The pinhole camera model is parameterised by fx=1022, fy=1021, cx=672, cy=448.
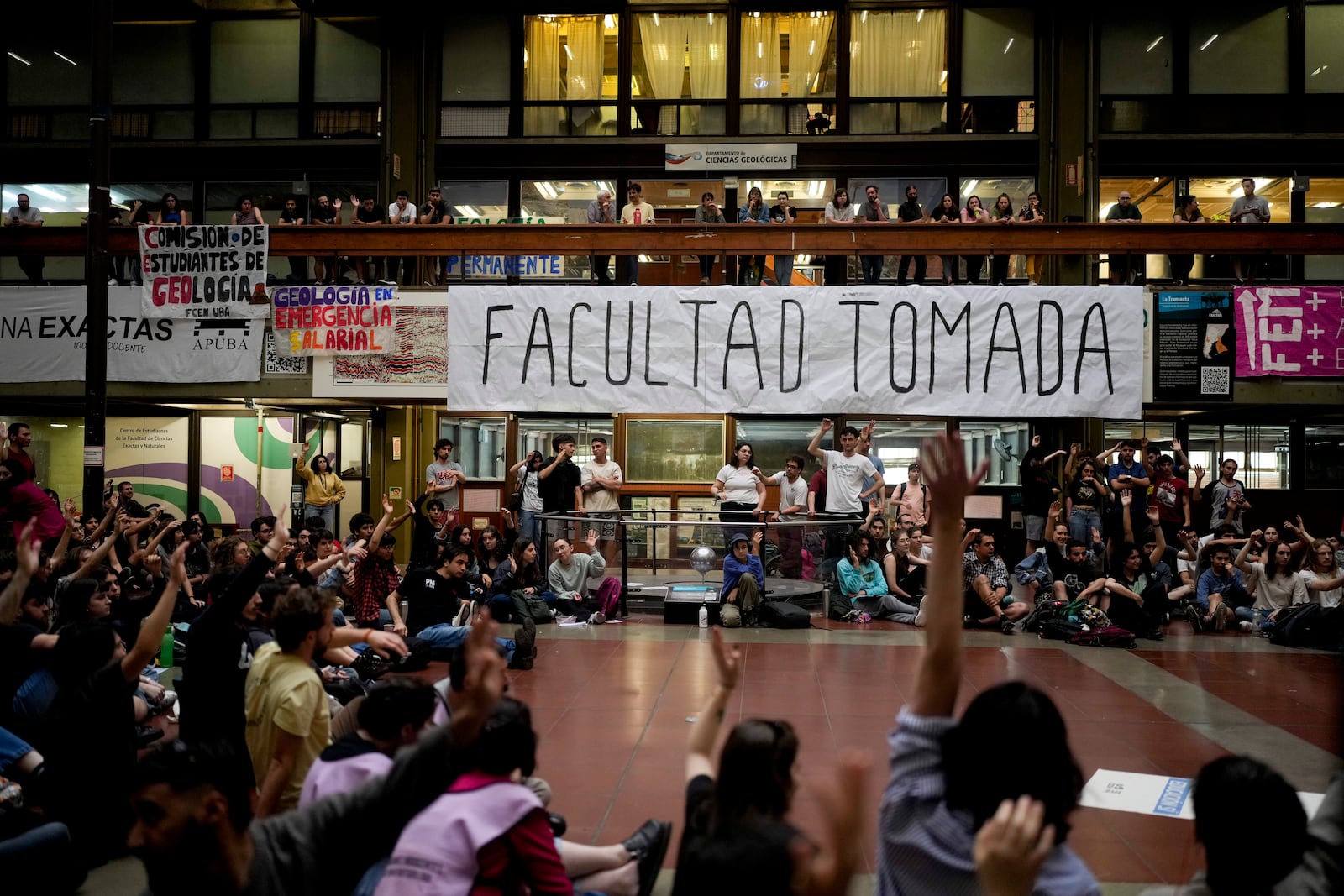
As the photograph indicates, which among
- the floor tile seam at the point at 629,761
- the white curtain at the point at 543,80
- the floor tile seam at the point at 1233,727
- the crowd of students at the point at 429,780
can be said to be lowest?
the floor tile seam at the point at 629,761

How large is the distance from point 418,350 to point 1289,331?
12.2 metres

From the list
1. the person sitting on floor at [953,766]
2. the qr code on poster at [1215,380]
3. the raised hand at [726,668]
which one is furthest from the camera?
the qr code on poster at [1215,380]

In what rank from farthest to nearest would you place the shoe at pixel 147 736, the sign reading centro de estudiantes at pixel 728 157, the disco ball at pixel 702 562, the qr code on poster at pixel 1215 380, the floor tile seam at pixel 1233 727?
the sign reading centro de estudiantes at pixel 728 157, the qr code on poster at pixel 1215 380, the disco ball at pixel 702 562, the floor tile seam at pixel 1233 727, the shoe at pixel 147 736

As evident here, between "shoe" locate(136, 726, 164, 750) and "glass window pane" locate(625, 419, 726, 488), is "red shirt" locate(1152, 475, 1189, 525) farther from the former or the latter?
"shoe" locate(136, 726, 164, 750)

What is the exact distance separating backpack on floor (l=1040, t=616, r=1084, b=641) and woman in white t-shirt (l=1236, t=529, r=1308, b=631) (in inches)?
99.0

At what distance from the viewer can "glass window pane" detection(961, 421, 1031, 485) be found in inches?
746

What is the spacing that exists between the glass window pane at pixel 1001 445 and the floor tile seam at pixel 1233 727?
970 cm

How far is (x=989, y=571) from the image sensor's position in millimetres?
12945

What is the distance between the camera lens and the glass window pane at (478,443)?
19.4m

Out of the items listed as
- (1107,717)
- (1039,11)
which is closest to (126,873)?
(1107,717)

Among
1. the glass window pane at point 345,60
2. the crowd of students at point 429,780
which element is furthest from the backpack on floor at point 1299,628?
the glass window pane at point 345,60

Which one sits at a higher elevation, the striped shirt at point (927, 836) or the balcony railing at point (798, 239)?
the balcony railing at point (798, 239)

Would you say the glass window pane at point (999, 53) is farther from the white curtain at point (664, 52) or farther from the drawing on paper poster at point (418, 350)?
the drawing on paper poster at point (418, 350)

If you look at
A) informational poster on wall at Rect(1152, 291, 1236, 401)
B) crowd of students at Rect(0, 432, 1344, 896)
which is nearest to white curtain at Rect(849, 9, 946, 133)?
informational poster on wall at Rect(1152, 291, 1236, 401)
